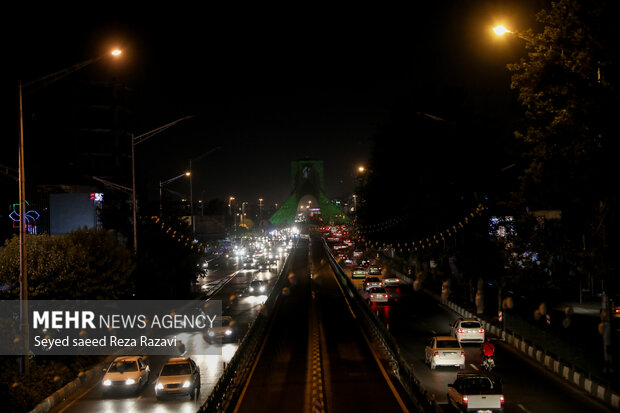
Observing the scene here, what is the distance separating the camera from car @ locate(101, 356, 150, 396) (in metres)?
19.5

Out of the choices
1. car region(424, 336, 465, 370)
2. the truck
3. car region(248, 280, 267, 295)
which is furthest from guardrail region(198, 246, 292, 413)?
car region(248, 280, 267, 295)

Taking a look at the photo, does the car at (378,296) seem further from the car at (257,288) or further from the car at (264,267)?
the car at (264,267)

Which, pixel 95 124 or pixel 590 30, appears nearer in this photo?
pixel 590 30

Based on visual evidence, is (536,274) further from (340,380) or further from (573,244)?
(340,380)

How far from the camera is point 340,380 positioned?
805 inches

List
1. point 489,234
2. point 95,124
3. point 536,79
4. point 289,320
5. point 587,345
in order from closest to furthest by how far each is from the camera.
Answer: point 536,79, point 587,345, point 289,320, point 489,234, point 95,124

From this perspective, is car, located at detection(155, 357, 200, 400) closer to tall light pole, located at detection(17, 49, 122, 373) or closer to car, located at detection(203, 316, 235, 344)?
tall light pole, located at detection(17, 49, 122, 373)

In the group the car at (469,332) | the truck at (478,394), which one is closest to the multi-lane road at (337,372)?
the car at (469,332)

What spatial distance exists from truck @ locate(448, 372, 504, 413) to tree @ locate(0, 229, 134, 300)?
1375 centimetres

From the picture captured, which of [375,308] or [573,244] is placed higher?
[573,244]

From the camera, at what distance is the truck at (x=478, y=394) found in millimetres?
15164

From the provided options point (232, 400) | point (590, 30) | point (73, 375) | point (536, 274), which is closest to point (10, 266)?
point (73, 375)

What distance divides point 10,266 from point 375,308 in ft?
80.7

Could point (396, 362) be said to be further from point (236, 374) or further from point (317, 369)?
point (236, 374)
